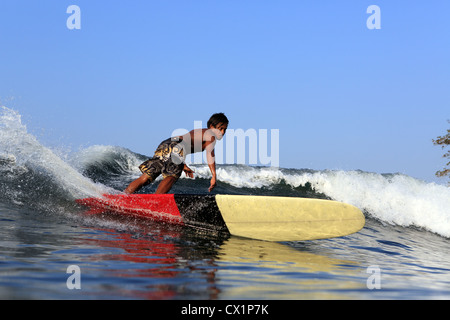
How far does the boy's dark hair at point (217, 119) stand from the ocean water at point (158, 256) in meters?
1.52

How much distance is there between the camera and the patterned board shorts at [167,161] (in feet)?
20.6

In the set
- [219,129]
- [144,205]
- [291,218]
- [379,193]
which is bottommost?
[379,193]

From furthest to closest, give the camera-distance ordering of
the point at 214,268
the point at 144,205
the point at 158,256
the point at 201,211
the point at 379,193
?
the point at 379,193
the point at 144,205
the point at 201,211
the point at 158,256
the point at 214,268

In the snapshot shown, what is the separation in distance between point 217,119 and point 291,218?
1.74m

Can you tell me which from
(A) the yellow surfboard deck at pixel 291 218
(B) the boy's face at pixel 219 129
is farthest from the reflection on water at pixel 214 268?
(B) the boy's face at pixel 219 129

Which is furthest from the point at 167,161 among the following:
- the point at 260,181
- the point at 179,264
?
Answer: the point at 260,181

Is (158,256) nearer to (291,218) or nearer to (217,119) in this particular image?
(291,218)

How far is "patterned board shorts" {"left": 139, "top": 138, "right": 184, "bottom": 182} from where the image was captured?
6.28m

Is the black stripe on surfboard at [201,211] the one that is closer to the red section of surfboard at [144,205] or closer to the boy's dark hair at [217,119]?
the red section of surfboard at [144,205]

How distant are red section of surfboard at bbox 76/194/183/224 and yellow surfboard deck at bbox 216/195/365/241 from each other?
2.57 ft

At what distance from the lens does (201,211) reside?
19.1ft
